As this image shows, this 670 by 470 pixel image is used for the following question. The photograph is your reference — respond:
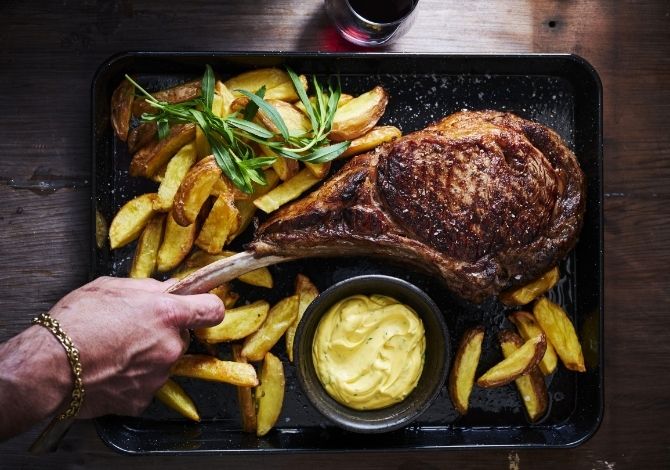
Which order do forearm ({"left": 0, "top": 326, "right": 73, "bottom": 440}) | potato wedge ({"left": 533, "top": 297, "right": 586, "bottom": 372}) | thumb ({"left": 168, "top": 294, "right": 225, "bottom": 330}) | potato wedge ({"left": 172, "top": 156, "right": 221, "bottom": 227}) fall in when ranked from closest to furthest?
forearm ({"left": 0, "top": 326, "right": 73, "bottom": 440}) → thumb ({"left": 168, "top": 294, "right": 225, "bottom": 330}) → potato wedge ({"left": 172, "top": 156, "right": 221, "bottom": 227}) → potato wedge ({"left": 533, "top": 297, "right": 586, "bottom": 372})

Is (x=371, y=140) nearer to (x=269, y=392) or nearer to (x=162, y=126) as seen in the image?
(x=162, y=126)

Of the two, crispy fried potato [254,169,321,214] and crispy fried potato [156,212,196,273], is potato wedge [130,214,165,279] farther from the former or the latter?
crispy fried potato [254,169,321,214]

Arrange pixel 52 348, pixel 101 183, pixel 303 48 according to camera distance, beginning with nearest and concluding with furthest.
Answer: pixel 52 348 → pixel 101 183 → pixel 303 48

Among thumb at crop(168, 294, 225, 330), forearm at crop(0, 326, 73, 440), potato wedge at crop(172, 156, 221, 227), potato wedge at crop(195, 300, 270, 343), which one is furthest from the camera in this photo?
potato wedge at crop(195, 300, 270, 343)

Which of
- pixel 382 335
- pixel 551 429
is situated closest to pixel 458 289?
pixel 382 335

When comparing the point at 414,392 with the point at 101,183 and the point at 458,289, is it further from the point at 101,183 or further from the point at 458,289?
the point at 101,183

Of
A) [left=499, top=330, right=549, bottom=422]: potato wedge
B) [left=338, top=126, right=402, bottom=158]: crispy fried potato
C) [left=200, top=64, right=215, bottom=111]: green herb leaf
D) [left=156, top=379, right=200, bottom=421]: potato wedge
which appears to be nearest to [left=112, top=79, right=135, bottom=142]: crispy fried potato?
[left=200, top=64, right=215, bottom=111]: green herb leaf
